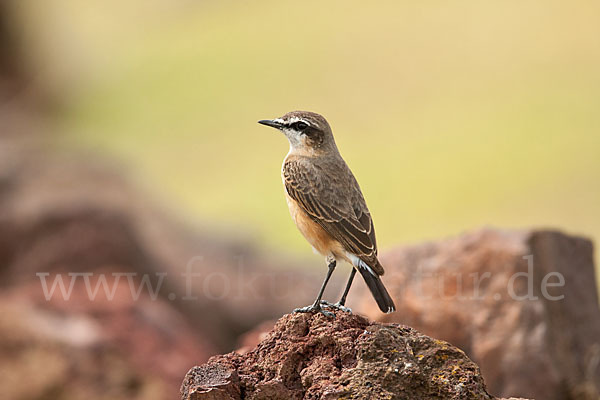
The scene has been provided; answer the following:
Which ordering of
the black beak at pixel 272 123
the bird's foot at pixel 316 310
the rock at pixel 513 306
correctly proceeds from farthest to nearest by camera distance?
the rock at pixel 513 306 < the black beak at pixel 272 123 < the bird's foot at pixel 316 310

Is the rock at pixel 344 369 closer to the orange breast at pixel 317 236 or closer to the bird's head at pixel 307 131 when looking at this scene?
the orange breast at pixel 317 236

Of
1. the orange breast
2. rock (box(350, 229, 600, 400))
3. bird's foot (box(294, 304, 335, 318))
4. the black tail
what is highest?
rock (box(350, 229, 600, 400))

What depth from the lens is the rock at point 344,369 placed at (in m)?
5.14

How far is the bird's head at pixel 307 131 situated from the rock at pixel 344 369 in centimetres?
228

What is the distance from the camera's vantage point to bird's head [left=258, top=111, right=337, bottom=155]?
7.46m

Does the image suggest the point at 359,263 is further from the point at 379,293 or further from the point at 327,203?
the point at 327,203

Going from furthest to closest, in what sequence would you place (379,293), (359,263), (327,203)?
(327,203), (359,263), (379,293)

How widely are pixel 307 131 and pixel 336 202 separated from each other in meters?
0.87

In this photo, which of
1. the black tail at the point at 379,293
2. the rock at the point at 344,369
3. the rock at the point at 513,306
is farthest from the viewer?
the rock at the point at 513,306

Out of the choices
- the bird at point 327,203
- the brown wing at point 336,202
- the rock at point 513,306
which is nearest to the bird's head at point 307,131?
the bird at point 327,203

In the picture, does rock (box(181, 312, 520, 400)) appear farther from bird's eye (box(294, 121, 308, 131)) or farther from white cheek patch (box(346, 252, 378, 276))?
bird's eye (box(294, 121, 308, 131))

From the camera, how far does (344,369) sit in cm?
526

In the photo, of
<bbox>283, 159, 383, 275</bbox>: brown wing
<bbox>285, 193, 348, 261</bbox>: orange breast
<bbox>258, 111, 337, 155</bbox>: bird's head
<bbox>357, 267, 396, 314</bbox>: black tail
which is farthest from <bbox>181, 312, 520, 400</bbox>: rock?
<bbox>258, 111, 337, 155</bbox>: bird's head

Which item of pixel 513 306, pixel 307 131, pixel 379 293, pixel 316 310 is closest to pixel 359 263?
pixel 379 293
